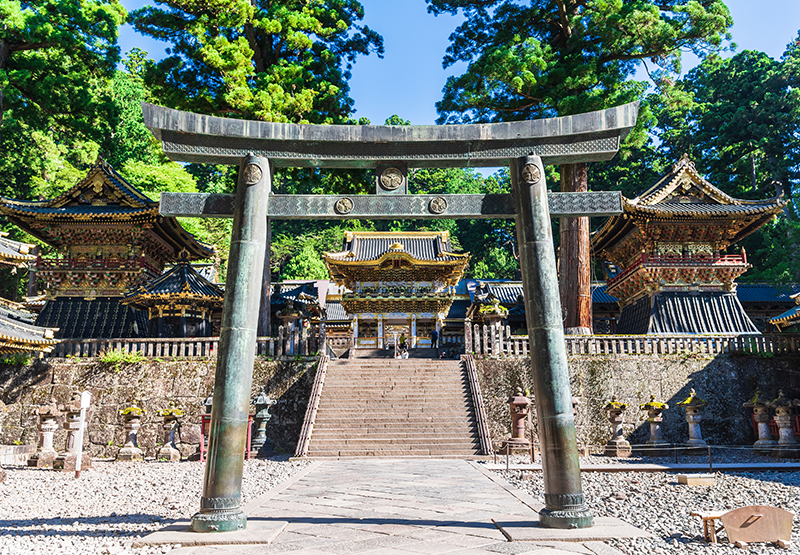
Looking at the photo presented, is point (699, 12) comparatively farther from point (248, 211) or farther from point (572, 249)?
point (248, 211)

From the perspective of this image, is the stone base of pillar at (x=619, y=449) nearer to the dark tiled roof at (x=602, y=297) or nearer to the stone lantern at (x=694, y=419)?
the stone lantern at (x=694, y=419)

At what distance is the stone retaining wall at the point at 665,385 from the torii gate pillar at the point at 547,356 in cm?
1001

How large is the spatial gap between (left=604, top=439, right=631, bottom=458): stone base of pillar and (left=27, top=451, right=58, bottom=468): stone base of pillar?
43.0 feet

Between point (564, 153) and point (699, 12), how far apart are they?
45.0ft

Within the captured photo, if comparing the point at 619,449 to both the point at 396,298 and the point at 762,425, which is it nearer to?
the point at 762,425

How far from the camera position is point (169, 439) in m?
13.2

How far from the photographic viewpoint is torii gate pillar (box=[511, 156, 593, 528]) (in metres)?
5.00

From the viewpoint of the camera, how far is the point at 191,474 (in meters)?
10.1

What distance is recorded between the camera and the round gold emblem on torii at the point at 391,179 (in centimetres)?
625

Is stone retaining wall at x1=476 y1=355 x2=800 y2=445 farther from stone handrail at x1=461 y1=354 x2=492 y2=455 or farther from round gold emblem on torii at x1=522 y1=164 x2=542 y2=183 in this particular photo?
round gold emblem on torii at x1=522 y1=164 x2=542 y2=183

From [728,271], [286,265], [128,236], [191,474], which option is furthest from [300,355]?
[286,265]

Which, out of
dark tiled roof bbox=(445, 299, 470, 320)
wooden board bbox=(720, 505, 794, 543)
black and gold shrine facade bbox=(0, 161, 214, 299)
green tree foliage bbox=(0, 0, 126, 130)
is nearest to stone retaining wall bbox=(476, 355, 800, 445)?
wooden board bbox=(720, 505, 794, 543)

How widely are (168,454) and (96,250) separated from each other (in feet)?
32.8

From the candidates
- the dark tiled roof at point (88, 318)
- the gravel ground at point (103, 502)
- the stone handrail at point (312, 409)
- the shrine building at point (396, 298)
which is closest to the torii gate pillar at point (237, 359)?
the gravel ground at point (103, 502)
